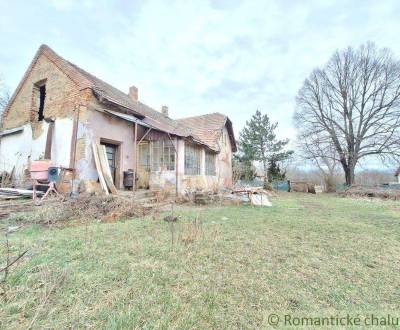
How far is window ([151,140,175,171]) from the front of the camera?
33.4 feet

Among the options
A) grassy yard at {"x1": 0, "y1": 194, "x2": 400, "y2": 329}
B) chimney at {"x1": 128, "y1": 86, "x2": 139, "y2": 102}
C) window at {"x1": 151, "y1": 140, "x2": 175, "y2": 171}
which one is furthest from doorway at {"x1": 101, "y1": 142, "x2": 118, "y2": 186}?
chimney at {"x1": 128, "y1": 86, "x2": 139, "y2": 102}

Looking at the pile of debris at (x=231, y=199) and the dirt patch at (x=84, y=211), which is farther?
the pile of debris at (x=231, y=199)

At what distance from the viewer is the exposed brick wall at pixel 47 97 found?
28.7 feet

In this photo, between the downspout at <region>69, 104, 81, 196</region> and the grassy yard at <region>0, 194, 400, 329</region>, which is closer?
the grassy yard at <region>0, 194, 400, 329</region>

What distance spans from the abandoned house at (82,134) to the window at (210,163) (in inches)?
70.5

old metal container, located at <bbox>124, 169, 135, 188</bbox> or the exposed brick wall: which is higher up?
the exposed brick wall

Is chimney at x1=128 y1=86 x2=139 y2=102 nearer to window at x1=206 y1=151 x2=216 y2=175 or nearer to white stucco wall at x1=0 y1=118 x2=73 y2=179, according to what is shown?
window at x1=206 y1=151 x2=216 y2=175

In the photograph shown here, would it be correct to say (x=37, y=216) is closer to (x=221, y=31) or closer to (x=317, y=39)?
(x=221, y=31)

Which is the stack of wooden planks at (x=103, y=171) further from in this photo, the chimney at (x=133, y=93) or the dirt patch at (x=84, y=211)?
the chimney at (x=133, y=93)

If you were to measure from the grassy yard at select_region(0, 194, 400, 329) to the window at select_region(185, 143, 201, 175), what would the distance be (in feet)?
22.1

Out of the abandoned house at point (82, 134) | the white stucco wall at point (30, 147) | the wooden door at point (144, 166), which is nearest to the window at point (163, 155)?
the abandoned house at point (82, 134)

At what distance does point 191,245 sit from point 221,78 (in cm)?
1741

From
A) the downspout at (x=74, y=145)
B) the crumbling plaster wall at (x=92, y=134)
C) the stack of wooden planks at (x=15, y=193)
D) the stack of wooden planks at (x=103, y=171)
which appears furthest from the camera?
the crumbling plaster wall at (x=92, y=134)

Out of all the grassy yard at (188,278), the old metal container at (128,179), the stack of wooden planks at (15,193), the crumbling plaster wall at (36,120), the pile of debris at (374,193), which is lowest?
the grassy yard at (188,278)
